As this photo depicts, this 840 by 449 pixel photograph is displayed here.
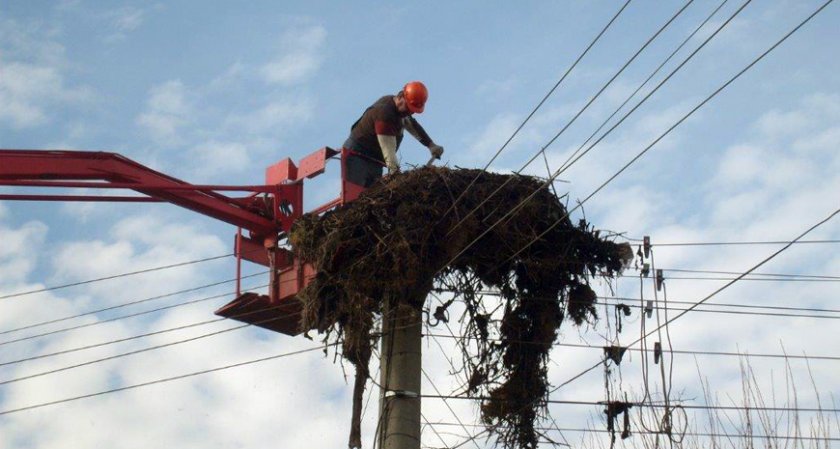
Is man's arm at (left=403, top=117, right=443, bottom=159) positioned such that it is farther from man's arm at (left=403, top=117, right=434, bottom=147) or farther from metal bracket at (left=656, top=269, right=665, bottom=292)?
metal bracket at (left=656, top=269, right=665, bottom=292)

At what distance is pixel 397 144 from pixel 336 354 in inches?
100

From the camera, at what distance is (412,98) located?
14.7 meters

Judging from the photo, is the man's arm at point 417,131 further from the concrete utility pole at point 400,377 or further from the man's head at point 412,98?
the concrete utility pole at point 400,377

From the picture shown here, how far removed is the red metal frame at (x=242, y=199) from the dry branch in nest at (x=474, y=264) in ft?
2.37

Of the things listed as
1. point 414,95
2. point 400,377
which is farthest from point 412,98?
point 400,377

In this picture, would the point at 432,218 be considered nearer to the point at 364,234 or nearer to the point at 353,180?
the point at 364,234

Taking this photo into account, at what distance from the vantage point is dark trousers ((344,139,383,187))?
14398 mm

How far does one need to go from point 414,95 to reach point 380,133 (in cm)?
56

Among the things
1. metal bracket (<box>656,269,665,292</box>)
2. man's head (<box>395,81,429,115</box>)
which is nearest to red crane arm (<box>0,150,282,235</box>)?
man's head (<box>395,81,429,115</box>)

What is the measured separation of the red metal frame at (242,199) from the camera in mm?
14023

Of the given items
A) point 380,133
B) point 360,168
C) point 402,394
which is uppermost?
point 380,133

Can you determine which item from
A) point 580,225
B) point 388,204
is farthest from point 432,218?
point 580,225

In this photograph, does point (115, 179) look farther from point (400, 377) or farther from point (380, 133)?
point (400, 377)

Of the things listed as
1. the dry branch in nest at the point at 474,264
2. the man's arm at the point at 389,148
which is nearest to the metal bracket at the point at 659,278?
the dry branch in nest at the point at 474,264
